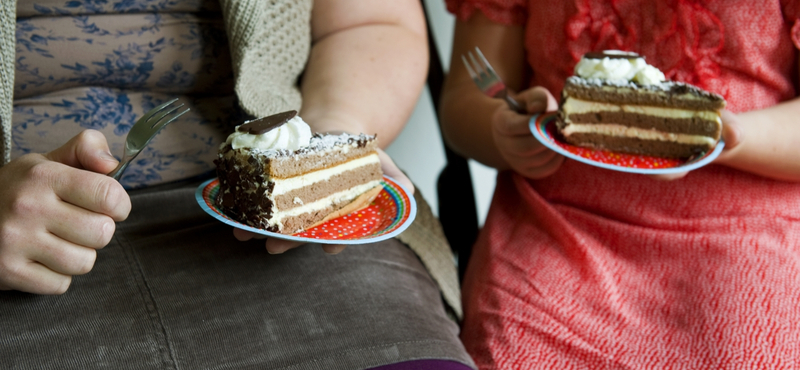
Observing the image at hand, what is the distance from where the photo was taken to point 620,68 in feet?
3.71

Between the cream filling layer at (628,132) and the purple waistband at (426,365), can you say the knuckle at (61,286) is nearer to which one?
the purple waistband at (426,365)

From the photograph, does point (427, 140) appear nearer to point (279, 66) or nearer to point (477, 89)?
point (477, 89)

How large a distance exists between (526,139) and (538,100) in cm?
8

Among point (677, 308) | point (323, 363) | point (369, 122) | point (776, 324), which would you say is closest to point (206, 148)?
point (369, 122)

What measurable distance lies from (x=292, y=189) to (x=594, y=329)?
0.57 metres

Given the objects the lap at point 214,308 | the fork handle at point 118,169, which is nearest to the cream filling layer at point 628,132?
the lap at point 214,308

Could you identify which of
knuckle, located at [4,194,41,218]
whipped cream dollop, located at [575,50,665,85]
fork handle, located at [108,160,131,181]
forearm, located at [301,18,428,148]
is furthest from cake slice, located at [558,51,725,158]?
knuckle, located at [4,194,41,218]

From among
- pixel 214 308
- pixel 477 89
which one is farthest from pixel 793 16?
pixel 214 308

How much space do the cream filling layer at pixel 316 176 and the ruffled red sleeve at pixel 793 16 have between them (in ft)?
2.67

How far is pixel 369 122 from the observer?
47.9 inches

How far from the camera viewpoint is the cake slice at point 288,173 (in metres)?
0.90

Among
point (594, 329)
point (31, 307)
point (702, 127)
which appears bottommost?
point (594, 329)

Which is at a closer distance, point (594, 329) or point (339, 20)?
point (594, 329)

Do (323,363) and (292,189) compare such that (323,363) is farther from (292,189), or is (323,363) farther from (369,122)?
(369,122)
